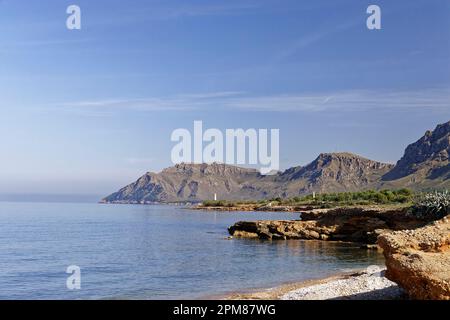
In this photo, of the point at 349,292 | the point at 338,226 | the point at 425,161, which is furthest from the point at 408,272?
the point at 425,161

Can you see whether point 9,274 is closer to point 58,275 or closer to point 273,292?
point 58,275

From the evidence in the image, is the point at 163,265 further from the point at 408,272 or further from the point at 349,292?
the point at 408,272

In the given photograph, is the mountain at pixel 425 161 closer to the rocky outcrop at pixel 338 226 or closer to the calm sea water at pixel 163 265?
the rocky outcrop at pixel 338 226

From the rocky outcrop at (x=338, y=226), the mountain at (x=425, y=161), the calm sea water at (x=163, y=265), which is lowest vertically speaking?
the calm sea water at (x=163, y=265)

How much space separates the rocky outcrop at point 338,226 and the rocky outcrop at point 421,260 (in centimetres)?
2833

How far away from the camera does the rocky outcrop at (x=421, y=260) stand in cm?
1129

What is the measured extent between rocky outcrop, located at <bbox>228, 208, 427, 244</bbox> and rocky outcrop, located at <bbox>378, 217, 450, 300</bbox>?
28.3 metres

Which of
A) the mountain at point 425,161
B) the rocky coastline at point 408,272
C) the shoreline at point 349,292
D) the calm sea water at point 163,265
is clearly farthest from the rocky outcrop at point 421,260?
the mountain at point 425,161

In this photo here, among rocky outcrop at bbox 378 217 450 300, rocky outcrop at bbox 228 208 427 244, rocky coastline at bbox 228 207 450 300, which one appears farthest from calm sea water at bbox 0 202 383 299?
rocky outcrop at bbox 378 217 450 300

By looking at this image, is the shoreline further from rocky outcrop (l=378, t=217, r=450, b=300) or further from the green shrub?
the green shrub

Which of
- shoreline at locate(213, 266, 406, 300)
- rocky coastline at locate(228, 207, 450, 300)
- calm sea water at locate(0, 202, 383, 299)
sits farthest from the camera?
calm sea water at locate(0, 202, 383, 299)

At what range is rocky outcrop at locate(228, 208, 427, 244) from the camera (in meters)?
42.4
